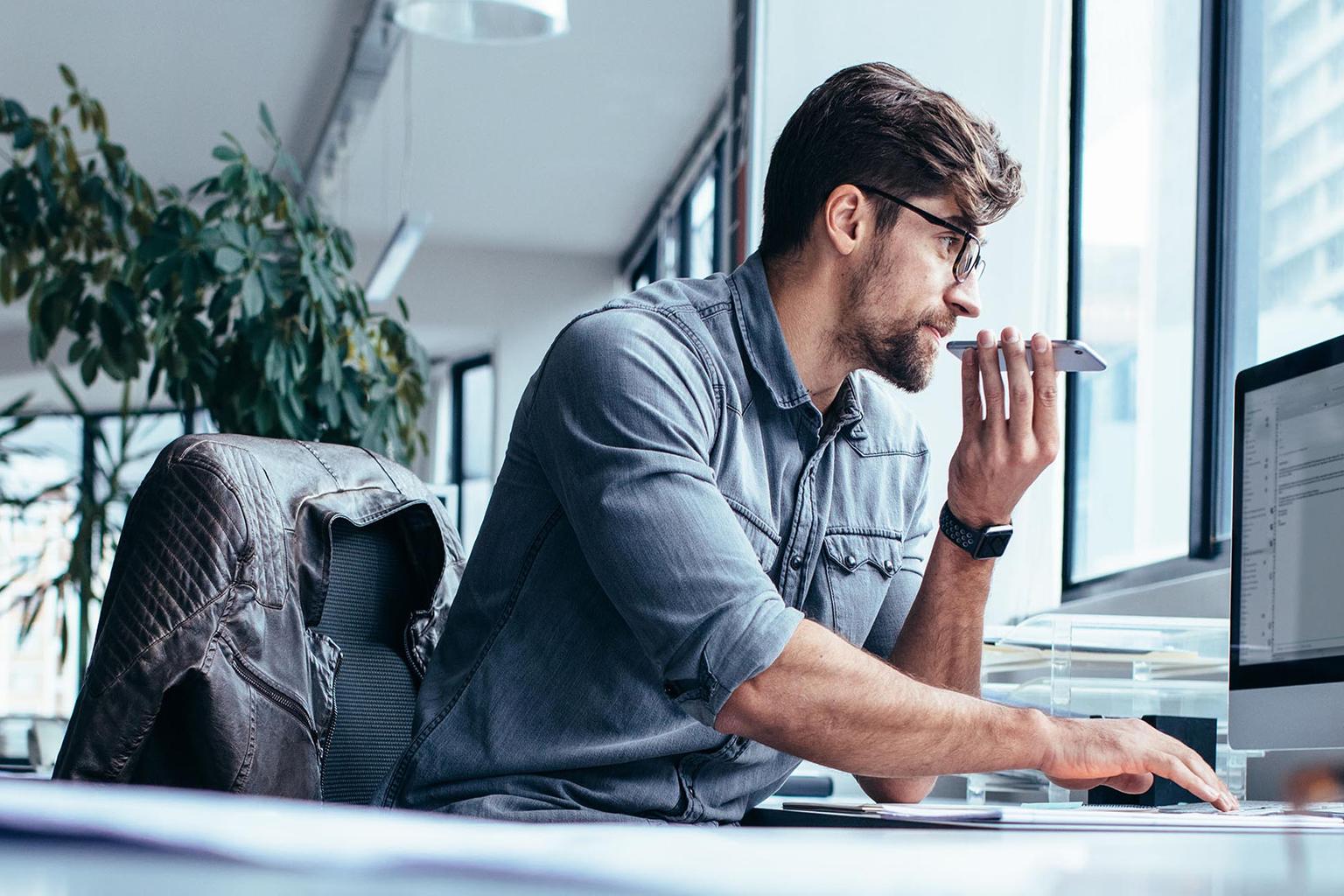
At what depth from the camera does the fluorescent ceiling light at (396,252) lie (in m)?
5.70

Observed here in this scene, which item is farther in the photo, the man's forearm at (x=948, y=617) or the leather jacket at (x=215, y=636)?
the man's forearm at (x=948, y=617)

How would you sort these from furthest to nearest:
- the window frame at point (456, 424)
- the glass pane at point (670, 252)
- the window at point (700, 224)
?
1. the window frame at point (456, 424)
2. the glass pane at point (670, 252)
3. the window at point (700, 224)

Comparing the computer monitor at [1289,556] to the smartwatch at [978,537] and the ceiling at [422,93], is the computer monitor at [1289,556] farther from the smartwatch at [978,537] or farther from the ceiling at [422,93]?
the ceiling at [422,93]

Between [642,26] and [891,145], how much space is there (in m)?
4.35

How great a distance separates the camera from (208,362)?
3605mm

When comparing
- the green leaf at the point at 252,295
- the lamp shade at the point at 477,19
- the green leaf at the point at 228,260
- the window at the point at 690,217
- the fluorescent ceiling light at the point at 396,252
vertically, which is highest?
the window at the point at 690,217

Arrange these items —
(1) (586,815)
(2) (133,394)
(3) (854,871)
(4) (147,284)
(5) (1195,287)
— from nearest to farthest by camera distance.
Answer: (3) (854,871) → (1) (586,815) → (5) (1195,287) → (4) (147,284) → (2) (133,394)

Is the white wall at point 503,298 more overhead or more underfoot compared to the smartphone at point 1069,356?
more overhead

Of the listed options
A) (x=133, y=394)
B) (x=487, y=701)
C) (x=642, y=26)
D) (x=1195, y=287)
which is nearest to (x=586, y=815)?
(x=487, y=701)

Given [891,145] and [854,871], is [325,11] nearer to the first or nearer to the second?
[891,145]

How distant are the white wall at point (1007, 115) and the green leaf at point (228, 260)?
4.36ft

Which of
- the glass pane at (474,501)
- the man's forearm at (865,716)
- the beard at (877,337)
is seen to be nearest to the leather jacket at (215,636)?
the man's forearm at (865,716)

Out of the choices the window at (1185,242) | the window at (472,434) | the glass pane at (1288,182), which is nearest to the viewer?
the glass pane at (1288,182)

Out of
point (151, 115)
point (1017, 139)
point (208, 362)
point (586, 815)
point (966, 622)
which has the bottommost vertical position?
point (586, 815)
